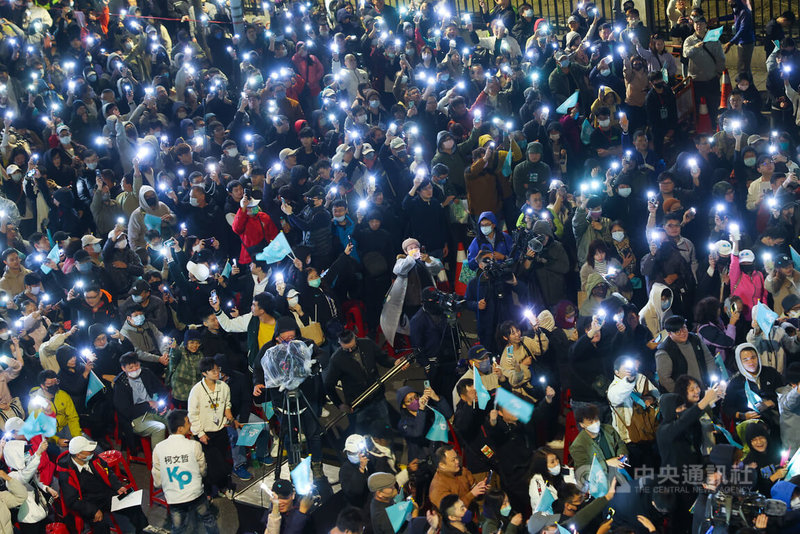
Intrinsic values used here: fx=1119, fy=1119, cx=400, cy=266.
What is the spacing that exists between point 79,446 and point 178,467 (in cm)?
86

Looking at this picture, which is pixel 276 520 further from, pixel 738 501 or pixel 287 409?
pixel 738 501

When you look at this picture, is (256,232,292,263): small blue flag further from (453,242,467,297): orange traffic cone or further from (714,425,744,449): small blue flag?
(714,425,744,449): small blue flag

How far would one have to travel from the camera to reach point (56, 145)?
51.7 ft

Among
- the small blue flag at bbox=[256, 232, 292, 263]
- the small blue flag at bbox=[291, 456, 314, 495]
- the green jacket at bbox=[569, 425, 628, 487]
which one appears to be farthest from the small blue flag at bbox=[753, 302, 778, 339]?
the small blue flag at bbox=[256, 232, 292, 263]

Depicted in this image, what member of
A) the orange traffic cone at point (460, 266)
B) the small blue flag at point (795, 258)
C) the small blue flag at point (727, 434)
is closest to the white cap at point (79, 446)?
the orange traffic cone at point (460, 266)

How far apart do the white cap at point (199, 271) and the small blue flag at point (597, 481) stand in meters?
5.13

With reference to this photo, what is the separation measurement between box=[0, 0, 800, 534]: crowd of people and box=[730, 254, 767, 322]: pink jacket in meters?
0.03

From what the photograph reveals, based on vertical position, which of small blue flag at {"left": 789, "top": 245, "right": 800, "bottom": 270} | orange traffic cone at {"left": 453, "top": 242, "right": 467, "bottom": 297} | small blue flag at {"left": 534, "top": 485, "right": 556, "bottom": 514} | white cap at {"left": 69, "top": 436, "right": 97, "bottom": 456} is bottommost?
orange traffic cone at {"left": 453, "top": 242, "right": 467, "bottom": 297}

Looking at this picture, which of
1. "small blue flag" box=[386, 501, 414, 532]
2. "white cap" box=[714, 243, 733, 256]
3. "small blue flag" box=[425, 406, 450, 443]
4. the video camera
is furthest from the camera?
"white cap" box=[714, 243, 733, 256]

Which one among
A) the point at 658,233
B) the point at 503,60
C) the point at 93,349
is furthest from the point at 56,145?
the point at 658,233

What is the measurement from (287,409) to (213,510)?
1.14 meters

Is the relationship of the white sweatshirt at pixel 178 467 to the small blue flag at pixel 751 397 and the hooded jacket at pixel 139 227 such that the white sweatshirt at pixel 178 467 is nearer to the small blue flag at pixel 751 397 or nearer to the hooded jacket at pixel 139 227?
the hooded jacket at pixel 139 227

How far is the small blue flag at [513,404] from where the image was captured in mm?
9406

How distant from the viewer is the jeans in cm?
955
